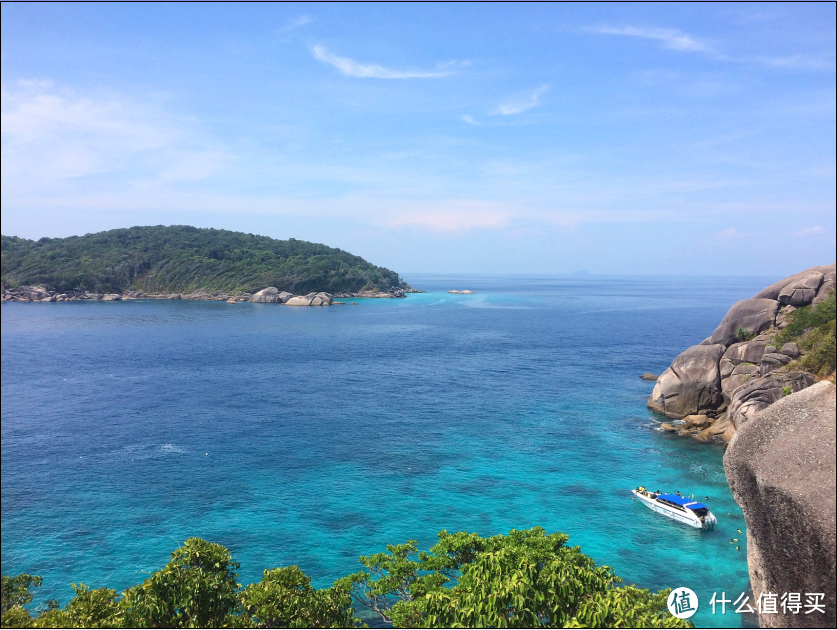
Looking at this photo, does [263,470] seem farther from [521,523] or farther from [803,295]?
[803,295]

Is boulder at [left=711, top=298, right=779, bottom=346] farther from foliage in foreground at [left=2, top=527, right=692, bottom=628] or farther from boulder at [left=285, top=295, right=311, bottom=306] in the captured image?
boulder at [left=285, top=295, right=311, bottom=306]

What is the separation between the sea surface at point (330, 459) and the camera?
3622cm

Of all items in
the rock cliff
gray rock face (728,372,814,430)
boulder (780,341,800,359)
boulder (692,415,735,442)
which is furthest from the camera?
the rock cliff

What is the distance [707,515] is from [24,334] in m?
133

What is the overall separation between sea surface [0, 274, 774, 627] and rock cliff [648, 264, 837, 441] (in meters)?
3.65

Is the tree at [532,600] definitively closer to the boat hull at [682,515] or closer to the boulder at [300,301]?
the boat hull at [682,515]

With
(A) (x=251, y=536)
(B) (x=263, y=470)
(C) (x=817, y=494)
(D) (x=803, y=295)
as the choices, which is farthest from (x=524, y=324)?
(C) (x=817, y=494)

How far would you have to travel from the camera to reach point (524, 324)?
154250 millimetres

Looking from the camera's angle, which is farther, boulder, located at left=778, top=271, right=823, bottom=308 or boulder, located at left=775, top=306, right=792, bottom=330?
boulder, located at left=775, top=306, right=792, bottom=330

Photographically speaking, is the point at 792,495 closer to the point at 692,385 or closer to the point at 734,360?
the point at 692,385

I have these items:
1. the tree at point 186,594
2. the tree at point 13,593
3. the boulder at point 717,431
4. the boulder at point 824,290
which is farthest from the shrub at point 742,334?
the tree at point 13,593

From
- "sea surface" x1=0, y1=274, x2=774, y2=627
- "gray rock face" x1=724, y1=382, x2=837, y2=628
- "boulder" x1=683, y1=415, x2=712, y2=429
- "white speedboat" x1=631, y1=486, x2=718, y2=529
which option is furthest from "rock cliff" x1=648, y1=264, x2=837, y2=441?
"gray rock face" x1=724, y1=382, x2=837, y2=628

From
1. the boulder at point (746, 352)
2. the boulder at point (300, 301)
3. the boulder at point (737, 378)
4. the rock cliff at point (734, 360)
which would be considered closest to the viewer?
the rock cliff at point (734, 360)

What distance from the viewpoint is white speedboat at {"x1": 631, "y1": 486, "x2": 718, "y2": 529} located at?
129ft
